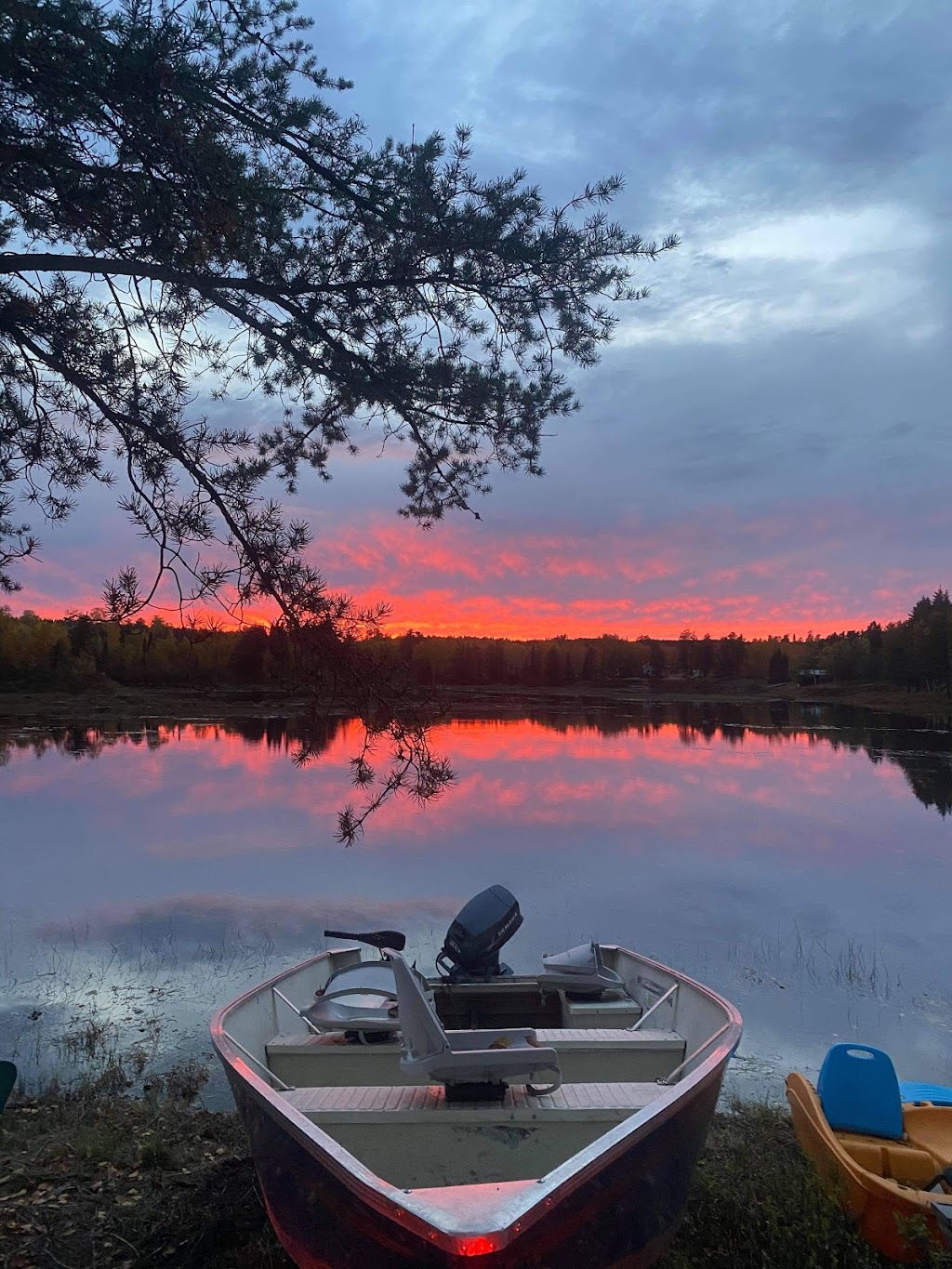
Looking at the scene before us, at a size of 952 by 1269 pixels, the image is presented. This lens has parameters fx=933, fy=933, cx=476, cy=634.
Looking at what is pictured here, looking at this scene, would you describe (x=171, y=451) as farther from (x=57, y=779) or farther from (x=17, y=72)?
(x=57, y=779)

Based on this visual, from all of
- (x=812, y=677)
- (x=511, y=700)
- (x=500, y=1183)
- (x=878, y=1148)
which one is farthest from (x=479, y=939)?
(x=812, y=677)

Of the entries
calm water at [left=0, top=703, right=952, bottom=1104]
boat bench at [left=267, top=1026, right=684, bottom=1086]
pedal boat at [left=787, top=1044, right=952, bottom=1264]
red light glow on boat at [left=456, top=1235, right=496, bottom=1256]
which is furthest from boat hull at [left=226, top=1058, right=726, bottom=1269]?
calm water at [left=0, top=703, right=952, bottom=1104]

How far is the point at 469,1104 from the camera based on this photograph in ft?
12.1

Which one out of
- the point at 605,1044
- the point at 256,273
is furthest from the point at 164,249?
the point at 605,1044

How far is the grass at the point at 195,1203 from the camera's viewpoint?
3.79 metres

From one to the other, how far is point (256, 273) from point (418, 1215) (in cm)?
358

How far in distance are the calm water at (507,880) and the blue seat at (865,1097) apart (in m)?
2.11

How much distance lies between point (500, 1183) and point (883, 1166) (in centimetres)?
237

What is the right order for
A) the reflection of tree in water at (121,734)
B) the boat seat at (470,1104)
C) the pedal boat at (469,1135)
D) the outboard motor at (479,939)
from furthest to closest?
the reflection of tree in water at (121,734), the outboard motor at (479,939), the boat seat at (470,1104), the pedal boat at (469,1135)

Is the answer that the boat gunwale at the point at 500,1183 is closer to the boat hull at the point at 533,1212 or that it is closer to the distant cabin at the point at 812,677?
the boat hull at the point at 533,1212

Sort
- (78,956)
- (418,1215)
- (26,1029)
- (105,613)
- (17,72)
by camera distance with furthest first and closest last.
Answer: (78,956), (26,1029), (105,613), (17,72), (418,1215)

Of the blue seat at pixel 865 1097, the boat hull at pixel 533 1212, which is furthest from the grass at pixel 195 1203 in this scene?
the boat hull at pixel 533 1212

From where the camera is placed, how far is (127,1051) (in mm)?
7047

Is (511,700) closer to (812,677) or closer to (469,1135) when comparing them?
(812,677)
